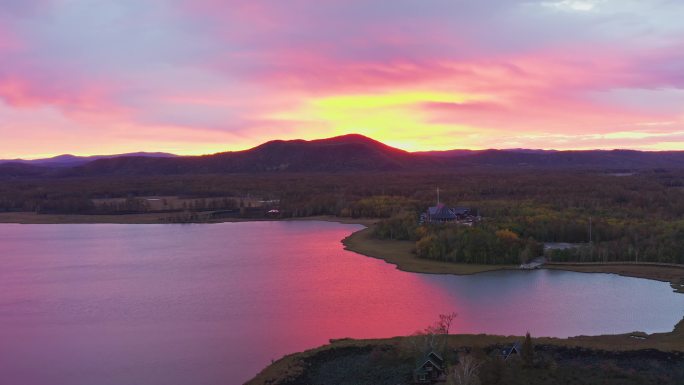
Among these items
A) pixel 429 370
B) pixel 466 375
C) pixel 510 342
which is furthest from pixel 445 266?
pixel 466 375

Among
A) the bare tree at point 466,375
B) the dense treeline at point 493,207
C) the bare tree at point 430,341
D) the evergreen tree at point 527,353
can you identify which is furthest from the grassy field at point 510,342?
the dense treeline at point 493,207

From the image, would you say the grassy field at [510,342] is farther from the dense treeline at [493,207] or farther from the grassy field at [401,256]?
the dense treeline at [493,207]

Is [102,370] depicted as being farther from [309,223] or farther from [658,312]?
[309,223]

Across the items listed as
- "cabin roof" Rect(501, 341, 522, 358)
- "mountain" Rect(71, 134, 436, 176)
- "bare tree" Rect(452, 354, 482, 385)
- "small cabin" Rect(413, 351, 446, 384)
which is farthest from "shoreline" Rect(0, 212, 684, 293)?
"mountain" Rect(71, 134, 436, 176)

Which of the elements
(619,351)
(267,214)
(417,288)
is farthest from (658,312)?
(267,214)

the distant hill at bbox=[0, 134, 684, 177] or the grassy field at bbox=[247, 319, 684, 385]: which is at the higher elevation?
the distant hill at bbox=[0, 134, 684, 177]

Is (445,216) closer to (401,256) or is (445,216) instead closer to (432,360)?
(401,256)

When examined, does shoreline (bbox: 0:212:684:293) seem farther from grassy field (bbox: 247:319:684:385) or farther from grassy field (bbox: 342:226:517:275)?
grassy field (bbox: 247:319:684:385)
